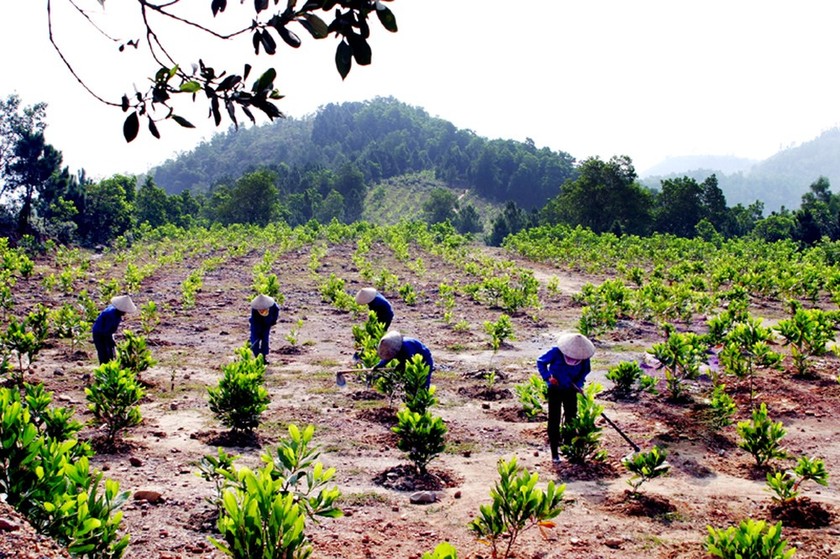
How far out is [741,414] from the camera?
7.41 meters

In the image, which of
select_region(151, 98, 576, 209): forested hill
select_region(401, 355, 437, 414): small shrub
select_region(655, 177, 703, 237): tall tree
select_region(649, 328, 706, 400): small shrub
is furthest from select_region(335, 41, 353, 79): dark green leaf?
select_region(151, 98, 576, 209): forested hill

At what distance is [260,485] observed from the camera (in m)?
2.59

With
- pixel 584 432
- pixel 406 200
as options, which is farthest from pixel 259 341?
pixel 406 200

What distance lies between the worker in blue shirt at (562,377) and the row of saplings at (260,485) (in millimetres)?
199

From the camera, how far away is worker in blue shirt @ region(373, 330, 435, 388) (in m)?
6.72

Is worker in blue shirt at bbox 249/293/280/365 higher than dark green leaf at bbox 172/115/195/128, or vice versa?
dark green leaf at bbox 172/115/195/128

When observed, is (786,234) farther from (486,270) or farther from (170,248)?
(170,248)

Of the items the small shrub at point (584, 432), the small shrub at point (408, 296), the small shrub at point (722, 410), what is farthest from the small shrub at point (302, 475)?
the small shrub at point (408, 296)

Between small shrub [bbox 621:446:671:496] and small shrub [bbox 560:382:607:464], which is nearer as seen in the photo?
small shrub [bbox 621:446:671:496]

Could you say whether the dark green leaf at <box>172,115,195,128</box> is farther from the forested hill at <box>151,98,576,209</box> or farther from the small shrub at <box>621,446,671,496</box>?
the forested hill at <box>151,98,576,209</box>

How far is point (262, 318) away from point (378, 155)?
3633 inches

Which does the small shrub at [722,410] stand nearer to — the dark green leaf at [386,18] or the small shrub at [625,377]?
the small shrub at [625,377]

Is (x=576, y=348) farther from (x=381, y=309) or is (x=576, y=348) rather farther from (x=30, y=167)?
(x=30, y=167)

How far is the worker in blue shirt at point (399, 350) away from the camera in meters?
6.72
